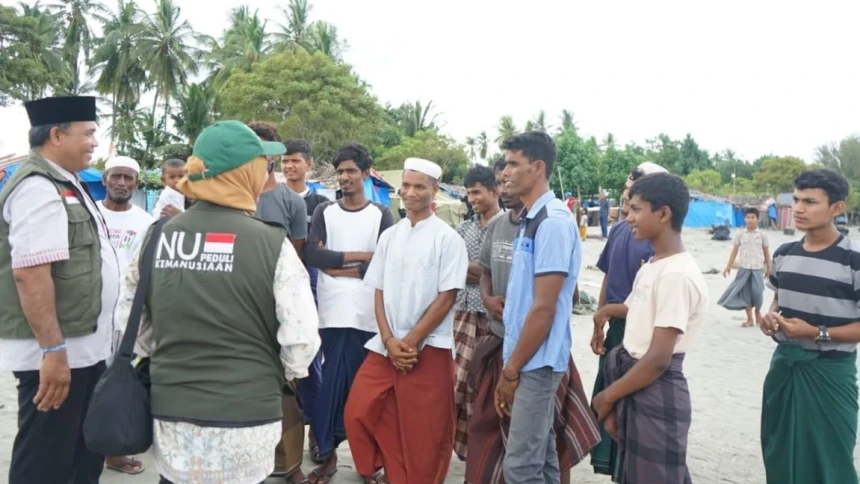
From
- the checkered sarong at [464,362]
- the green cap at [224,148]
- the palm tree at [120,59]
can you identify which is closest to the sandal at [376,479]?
the checkered sarong at [464,362]

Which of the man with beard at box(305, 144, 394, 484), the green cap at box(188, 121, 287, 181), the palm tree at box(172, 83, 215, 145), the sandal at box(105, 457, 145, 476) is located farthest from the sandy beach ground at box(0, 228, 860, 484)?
the palm tree at box(172, 83, 215, 145)

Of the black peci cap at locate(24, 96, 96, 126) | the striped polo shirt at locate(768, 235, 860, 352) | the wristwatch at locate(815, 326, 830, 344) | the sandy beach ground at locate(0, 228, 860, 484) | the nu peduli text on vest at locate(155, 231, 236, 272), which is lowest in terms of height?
the sandy beach ground at locate(0, 228, 860, 484)

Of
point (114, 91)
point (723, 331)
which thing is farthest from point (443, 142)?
point (723, 331)

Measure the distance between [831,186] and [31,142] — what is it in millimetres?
3930

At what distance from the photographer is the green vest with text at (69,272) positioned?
277 centimetres

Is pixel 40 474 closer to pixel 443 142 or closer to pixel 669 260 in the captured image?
pixel 669 260

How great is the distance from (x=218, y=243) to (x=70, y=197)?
3.55ft

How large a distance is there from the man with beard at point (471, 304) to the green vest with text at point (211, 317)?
76.4 inches

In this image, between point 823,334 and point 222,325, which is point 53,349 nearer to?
point 222,325

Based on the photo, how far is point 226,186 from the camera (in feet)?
7.88

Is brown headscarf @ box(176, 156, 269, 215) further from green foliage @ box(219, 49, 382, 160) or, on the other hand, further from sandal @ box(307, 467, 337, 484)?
green foliage @ box(219, 49, 382, 160)

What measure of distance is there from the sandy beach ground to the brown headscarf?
7.66ft

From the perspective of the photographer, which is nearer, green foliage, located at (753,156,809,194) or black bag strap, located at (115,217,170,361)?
black bag strap, located at (115,217,170,361)

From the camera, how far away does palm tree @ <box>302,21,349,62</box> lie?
126ft
